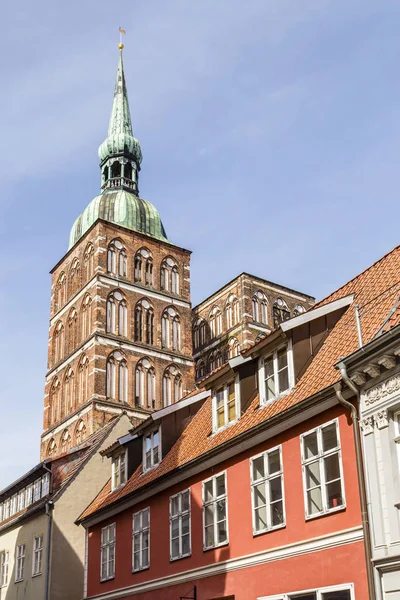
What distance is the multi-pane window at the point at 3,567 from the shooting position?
33500 millimetres

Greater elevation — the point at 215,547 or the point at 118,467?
the point at 118,467

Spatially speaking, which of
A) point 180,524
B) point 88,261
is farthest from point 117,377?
point 180,524

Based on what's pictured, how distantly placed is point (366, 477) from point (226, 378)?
274 inches

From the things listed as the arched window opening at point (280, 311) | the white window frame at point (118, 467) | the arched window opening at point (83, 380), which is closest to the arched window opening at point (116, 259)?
the arched window opening at point (83, 380)

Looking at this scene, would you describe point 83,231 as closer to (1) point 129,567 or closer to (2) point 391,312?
(1) point 129,567

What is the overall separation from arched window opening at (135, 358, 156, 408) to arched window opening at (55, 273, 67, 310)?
37.0 feet

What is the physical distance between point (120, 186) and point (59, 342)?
1620 centimetres

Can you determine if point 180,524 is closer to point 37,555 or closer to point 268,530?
point 268,530

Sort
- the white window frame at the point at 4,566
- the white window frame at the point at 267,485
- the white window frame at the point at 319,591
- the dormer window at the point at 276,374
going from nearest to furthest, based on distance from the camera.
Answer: the white window frame at the point at 319,591
the white window frame at the point at 267,485
the dormer window at the point at 276,374
the white window frame at the point at 4,566

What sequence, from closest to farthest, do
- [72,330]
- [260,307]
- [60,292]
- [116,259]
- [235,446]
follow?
[235,446] < [116,259] < [72,330] < [60,292] < [260,307]

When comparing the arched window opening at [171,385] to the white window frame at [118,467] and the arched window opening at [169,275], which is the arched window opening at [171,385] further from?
the white window frame at [118,467]

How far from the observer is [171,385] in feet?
221

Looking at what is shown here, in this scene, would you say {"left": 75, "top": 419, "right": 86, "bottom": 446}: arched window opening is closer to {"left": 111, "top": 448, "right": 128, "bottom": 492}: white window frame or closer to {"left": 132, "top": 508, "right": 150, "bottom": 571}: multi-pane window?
{"left": 111, "top": 448, "right": 128, "bottom": 492}: white window frame

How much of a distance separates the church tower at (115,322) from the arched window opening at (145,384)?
80 mm
